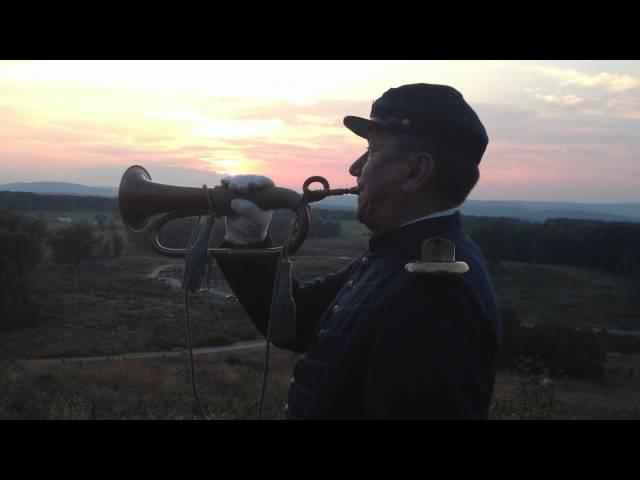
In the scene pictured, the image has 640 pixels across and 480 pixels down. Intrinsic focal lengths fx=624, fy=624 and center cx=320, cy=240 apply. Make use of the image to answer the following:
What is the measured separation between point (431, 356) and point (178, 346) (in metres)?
33.0

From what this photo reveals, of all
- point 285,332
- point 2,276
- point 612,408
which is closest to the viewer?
point 285,332

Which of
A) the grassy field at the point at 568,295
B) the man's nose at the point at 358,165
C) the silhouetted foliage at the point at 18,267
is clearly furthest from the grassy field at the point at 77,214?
the man's nose at the point at 358,165

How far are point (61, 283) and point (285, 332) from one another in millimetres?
48835

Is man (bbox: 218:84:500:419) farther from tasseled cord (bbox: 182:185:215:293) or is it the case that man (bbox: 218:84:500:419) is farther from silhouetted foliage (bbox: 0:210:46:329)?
silhouetted foliage (bbox: 0:210:46:329)

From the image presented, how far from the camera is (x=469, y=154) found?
239cm

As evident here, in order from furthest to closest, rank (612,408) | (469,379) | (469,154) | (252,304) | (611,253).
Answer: (611,253) → (612,408) → (252,304) → (469,154) → (469,379)

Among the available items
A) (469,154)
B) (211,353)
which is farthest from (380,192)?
(211,353)

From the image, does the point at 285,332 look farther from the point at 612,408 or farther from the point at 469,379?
the point at 612,408

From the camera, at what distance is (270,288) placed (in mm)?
3283

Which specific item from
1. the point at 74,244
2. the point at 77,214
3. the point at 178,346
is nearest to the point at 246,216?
the point at 178,346

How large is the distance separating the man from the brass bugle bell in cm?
39

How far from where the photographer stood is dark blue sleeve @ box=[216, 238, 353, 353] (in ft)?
10.6

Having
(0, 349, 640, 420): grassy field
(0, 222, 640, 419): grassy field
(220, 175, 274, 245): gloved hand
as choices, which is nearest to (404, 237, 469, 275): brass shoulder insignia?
(220, 175, 274, 245): gloved hand

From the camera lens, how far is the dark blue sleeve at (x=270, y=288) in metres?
3.23
